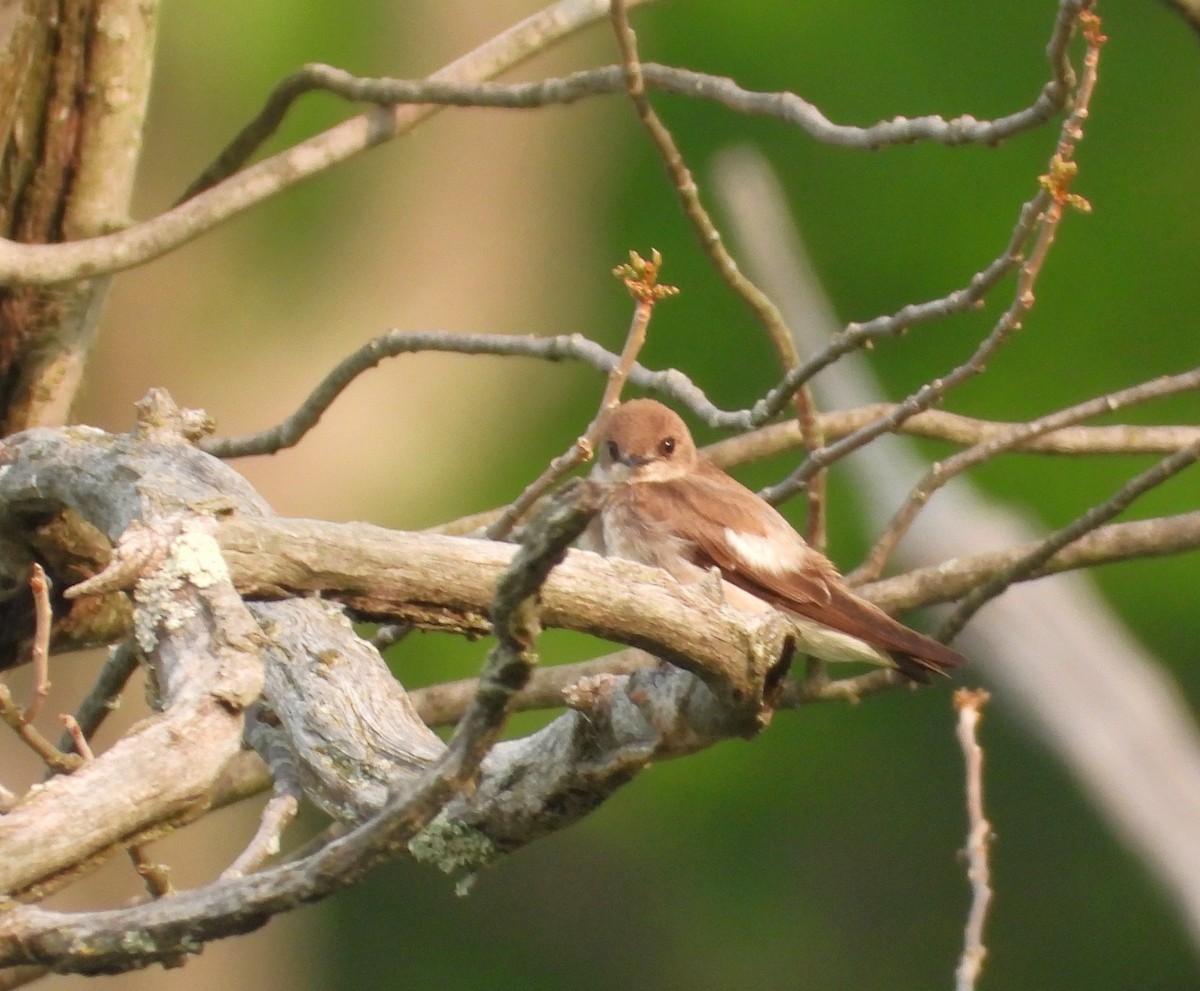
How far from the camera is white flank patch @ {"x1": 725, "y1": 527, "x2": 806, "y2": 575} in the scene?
2594 mm

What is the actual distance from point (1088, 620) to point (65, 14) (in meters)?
2.64

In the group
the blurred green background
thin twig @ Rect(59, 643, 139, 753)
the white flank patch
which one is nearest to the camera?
thin twig @ Rect(59, 643, 139, 753)

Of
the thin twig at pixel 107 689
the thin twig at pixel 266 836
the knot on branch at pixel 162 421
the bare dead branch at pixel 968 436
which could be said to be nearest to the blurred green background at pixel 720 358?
the bare dead branch at pixel 968 436

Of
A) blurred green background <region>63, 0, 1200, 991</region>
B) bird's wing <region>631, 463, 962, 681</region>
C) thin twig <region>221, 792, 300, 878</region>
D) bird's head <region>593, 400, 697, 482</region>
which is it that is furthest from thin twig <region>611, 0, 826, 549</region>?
blurred green background <region>63, 0, 1200, 991</region>

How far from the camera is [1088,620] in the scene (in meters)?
3.89

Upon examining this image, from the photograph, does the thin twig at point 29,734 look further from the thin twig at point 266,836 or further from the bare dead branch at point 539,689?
the bare dead branch at point 539,689

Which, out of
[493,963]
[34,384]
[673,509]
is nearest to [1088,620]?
[673,509]

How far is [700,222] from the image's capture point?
2.01 meters

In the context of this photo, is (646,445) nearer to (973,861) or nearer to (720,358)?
(973,861)

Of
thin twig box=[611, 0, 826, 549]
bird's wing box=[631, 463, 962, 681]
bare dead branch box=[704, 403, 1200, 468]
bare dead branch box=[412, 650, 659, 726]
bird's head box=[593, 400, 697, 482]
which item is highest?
thin twig box=[611, 0, 826, 549]

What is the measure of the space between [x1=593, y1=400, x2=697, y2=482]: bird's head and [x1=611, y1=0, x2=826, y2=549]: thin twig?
1.83 ft

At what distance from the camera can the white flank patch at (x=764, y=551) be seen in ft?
8.51

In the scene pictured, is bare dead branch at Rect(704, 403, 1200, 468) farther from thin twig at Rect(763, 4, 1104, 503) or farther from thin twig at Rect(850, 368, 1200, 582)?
thin twig at Rect(763, 4, 1104, 503)

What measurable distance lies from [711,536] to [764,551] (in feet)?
0.29
